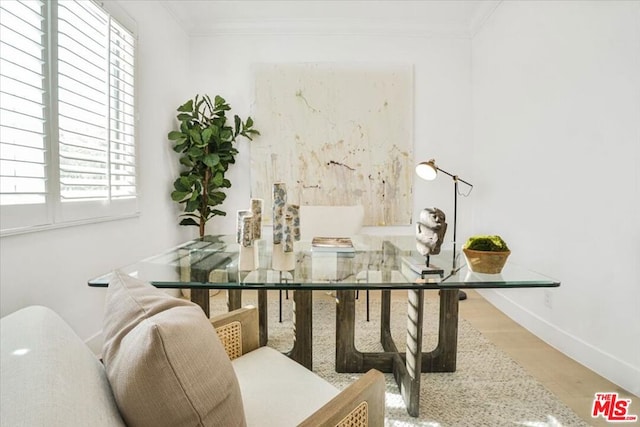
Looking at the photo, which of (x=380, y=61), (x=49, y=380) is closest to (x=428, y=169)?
(x=380, y=61)

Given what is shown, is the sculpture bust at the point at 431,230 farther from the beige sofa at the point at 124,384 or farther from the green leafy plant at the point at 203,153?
A: the green leafy plant at the point at 203,153

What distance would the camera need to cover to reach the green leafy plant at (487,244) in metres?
1.61

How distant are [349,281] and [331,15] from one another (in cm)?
320

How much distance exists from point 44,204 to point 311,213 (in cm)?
184

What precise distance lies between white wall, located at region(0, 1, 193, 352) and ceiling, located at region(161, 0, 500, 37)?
0.98 ft

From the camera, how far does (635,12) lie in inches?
72.7

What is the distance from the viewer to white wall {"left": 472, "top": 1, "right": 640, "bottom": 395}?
191cm

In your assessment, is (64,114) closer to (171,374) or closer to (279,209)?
(279,209)

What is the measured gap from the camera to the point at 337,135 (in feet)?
12.9

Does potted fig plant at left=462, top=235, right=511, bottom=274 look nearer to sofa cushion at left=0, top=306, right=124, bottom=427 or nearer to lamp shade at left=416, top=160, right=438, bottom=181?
lamp shade at left=416, top=160, right=438, bottom=181

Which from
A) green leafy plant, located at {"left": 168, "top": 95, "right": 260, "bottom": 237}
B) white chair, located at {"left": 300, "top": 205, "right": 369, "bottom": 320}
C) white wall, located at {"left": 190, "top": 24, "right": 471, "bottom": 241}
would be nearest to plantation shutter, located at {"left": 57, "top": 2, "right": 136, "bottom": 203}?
green leafy plant, located at {"left": 168, "top": 95, "right": 260, "bottom": 237}

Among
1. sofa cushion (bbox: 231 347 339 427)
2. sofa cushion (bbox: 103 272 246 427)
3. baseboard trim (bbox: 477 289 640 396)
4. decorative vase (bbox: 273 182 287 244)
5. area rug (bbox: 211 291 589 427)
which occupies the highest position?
decorative vase (bbox: 273 182 287 244)

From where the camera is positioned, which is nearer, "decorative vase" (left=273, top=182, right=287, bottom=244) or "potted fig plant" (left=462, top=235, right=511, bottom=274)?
"potted fig plant" (left=462, top=235, right=511, bottom=274)

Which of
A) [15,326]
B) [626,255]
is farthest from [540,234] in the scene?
[15,326]
